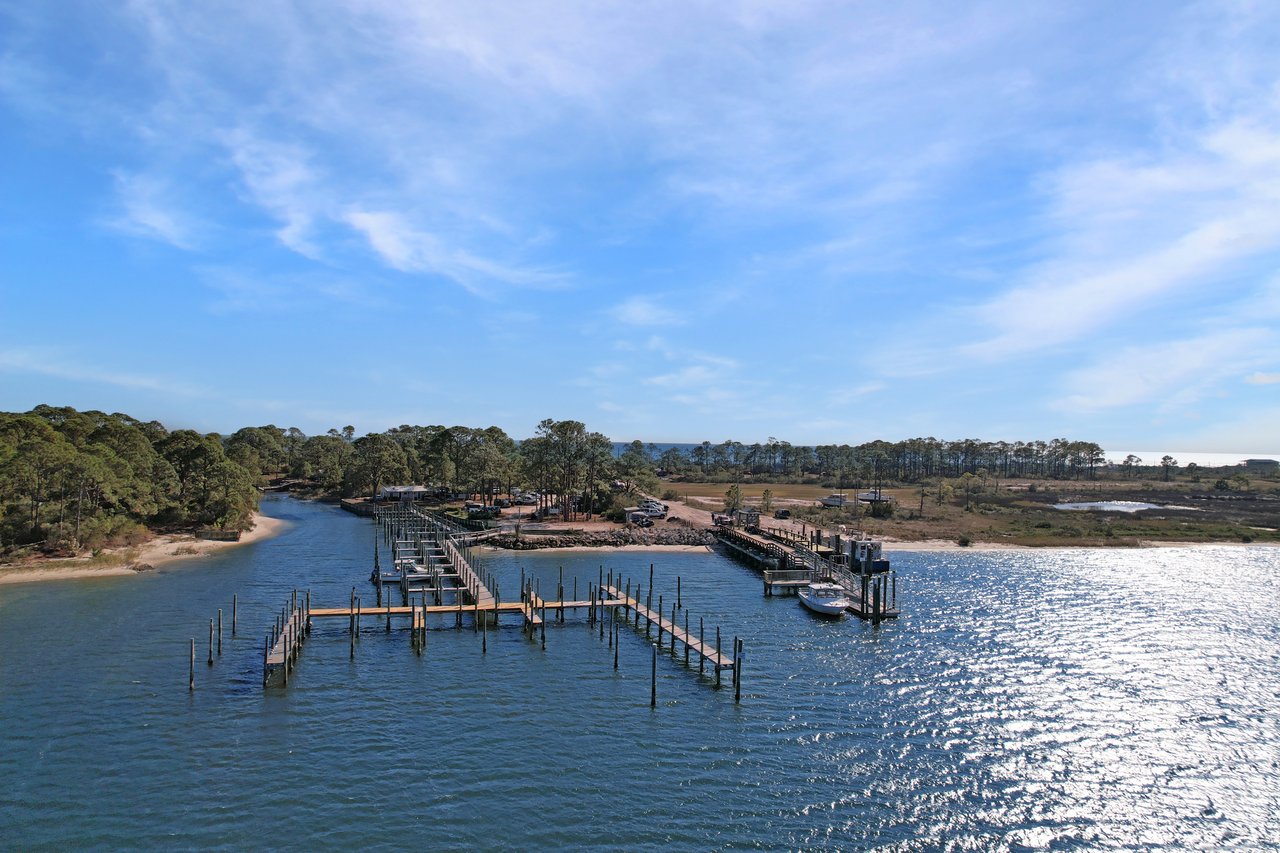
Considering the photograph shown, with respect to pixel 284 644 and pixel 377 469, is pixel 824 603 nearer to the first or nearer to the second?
pixel 284 644

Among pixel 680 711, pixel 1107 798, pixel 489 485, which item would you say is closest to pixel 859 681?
pixel 680 711

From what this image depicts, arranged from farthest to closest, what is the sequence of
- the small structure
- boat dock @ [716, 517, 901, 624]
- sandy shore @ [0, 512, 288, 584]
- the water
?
the small structure
sandy shore @ [0, 512, 288, 584]
boat dock @ [716, 517, 901, 624]
the water

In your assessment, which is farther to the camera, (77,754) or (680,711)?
(680,711)

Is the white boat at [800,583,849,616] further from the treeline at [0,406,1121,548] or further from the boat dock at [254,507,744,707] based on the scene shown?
the treeline at [0,406,1121,548]

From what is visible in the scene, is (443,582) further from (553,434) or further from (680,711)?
(553,434)

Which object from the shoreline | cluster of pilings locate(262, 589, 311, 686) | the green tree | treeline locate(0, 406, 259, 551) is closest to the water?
cluster of pilings locate(262, 589, 311, 686)
